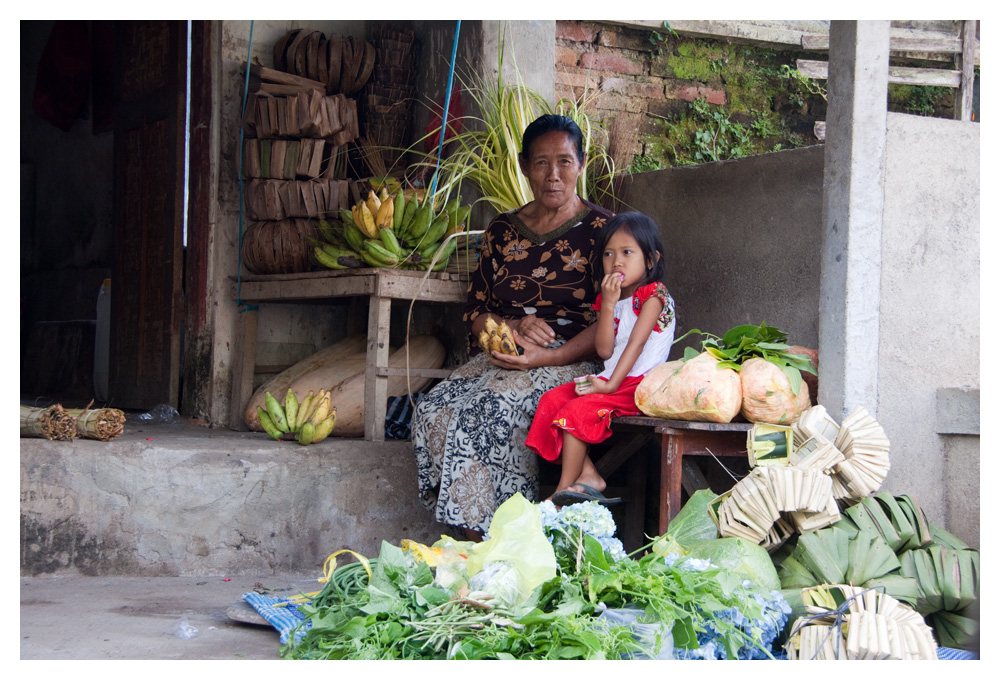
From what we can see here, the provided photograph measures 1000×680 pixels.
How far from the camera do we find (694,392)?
2834mm

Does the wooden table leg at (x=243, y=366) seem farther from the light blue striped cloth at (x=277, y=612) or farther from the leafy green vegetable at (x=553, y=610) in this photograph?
the leafy green vegetable at (x=553, y=610)

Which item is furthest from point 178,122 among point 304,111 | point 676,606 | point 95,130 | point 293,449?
point 676,606

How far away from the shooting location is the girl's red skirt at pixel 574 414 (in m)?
3.14

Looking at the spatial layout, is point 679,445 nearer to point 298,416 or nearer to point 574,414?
point 574,414

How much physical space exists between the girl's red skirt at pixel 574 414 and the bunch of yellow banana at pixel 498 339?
35 centimetres

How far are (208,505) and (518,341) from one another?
1.35 m

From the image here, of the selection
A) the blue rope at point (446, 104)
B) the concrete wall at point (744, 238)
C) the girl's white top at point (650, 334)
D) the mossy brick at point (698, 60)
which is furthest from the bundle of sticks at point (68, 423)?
the mossy brick at point (698, 60)

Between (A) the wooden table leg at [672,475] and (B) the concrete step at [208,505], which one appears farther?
(B) the concrete step at [208,505]

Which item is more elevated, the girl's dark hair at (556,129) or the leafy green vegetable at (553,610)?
the girl's dark hair at (556,129)

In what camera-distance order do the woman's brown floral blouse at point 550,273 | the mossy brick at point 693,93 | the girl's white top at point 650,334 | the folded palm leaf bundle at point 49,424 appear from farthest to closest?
the mossy brick at point 693,93, the woman's brown floral blouse at point 550,273, the folded palm leaf bundle at point 49,424, the girl's white top at point 650,334

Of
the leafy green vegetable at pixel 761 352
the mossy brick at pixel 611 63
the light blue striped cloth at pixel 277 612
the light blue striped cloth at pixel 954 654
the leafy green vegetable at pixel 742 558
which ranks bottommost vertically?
the light blue striped cloth at pixel 277 612

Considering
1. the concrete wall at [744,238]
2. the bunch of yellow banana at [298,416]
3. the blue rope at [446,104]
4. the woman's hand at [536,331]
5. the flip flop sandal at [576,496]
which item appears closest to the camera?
the flip flop sandal at [576,496]

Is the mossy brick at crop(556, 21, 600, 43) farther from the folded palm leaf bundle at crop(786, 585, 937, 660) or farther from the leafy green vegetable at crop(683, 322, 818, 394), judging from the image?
the folded palm leaf bundle at crop(786, 585, 937, 660)

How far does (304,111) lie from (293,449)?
1.64 m
